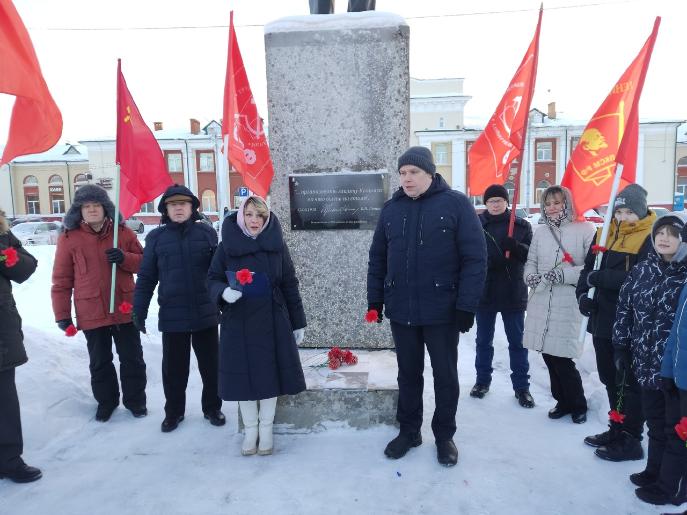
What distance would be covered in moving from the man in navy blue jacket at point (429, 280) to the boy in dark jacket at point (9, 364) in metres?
2.03

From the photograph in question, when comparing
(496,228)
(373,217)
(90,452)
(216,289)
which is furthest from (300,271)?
(90,452)

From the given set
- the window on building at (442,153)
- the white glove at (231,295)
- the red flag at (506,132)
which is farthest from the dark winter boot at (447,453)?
the window on building at (442,153)

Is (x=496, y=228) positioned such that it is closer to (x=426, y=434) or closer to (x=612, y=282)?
(x=612, y=282)

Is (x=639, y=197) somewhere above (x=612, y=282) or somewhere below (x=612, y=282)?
above

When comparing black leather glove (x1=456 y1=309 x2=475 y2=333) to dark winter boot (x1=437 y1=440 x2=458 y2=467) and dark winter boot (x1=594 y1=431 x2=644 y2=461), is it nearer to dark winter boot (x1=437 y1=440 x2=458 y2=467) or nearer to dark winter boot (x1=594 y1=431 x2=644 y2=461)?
dark winter boot (x1=437 y1=440 x2=458 y2=467)

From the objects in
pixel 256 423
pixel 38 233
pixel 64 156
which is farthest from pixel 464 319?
pixel 64 156

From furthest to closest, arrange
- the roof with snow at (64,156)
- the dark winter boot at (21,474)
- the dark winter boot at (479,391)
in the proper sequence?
the roof with snow at (64,156) → the dark winter boot at (479,391) → the dark winter boot at (21,474)

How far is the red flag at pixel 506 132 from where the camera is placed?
12.8 feet

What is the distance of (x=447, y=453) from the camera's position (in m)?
2.81

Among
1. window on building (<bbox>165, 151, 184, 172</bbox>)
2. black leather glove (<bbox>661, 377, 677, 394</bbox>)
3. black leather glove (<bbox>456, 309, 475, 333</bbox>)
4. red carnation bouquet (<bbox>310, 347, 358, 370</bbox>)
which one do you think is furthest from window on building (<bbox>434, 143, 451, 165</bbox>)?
black leather glove (<bbox>661, 377, 677, 394</bbox>)

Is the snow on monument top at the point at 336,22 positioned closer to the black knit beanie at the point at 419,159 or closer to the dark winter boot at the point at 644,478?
the black knit beanie at the point at 419,159

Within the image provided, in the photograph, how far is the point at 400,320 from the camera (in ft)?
9.36

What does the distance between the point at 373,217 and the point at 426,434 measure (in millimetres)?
1551

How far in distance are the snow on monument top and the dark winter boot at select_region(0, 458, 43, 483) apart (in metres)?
3.21
